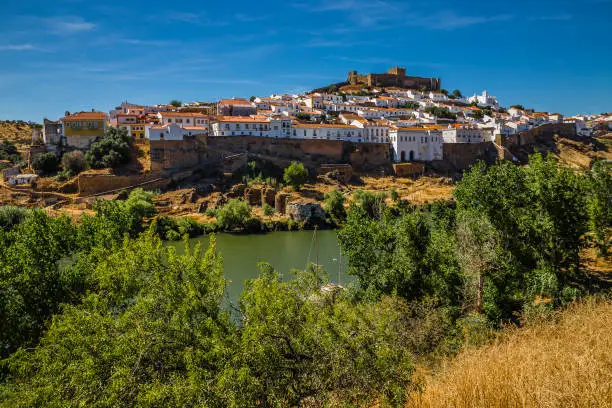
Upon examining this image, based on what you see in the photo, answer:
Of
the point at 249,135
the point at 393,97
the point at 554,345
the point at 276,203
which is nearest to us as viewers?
the point at 554,345

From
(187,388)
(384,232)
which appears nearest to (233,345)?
(187,388)

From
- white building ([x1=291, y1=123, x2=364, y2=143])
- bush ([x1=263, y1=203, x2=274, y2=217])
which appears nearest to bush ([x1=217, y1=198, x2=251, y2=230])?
bush ([x1=263, y1=203, x2=274, y2=217])

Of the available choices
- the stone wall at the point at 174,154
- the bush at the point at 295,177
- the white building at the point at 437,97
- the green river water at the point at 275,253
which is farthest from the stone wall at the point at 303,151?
the white building at the point at 437,97

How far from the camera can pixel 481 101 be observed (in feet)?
335

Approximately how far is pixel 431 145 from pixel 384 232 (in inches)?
1850

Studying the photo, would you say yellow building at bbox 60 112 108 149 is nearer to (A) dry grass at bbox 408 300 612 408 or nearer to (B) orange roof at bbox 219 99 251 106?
(B) orange roof at bbox 219 99 251 106

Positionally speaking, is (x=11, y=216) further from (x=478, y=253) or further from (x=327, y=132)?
(x=327, y=132)

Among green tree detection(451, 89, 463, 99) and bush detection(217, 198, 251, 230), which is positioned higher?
green tree detection(451, 89, 463, 99)

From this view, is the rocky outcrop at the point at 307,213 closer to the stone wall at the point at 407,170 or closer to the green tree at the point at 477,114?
the stone wall at the point at 407,170

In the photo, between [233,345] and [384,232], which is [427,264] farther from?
[233,345]

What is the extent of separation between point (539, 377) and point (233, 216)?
112 ft

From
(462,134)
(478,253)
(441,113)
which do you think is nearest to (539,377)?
(478,253)

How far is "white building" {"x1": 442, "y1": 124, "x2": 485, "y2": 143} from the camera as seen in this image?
63356 millimetres

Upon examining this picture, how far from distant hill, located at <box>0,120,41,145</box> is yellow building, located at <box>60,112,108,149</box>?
15.0 m
